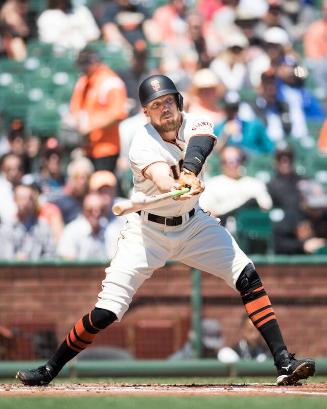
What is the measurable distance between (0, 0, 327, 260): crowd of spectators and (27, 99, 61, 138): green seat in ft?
0.07

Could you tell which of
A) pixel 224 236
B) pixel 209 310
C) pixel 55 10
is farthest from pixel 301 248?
pixel 55 10

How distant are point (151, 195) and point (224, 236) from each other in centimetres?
51

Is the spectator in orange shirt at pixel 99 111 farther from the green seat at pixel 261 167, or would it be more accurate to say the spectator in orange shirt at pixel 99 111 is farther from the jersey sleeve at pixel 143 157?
the jersey sleeve at pixel 143 157

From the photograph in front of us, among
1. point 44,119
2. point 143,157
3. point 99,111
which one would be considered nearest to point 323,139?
point 99,111

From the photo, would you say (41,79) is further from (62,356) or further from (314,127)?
(62,356)

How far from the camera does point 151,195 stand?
6.12 meters

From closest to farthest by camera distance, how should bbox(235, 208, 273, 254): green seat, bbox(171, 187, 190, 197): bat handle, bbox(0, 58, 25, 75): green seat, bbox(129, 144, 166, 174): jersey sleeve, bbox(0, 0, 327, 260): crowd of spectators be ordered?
bbox(171, 187, 190, 197): bat handle → bbox(129, 144, 166, 174): jersey sleeve → bbox(235, 208, 273, 254): green seat → bbox(0, 0, 327, 260): crowd of spectators → bbox(0, 58, 25, 75): green seat

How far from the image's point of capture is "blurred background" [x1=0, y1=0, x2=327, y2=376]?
9.50 metres

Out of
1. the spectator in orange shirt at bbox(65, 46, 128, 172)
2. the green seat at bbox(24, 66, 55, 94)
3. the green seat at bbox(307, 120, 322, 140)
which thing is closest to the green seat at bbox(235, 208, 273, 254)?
the spectator in orange shirt at bbox(65, 46, 128, 172)

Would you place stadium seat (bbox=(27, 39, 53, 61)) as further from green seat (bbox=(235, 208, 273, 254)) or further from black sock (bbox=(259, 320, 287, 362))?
black sock (bbox=(259, 320, 287, 362))

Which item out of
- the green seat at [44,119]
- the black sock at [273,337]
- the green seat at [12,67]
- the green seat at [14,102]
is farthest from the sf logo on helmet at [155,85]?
the green seat at [12,67]

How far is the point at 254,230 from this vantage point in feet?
32.6

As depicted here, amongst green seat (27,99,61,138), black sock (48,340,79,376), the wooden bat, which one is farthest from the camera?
green seat (27,99,61,138)

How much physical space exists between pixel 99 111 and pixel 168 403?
6671 mm
